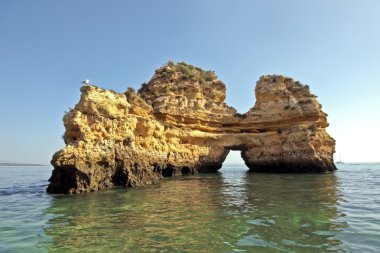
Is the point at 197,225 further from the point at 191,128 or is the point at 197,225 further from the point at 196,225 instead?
the point at 191,128

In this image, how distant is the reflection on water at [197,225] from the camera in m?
6.11

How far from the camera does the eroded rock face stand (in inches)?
699

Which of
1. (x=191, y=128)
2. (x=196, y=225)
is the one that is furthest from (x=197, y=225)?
(x=191, y=128)

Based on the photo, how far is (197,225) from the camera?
7730 mm

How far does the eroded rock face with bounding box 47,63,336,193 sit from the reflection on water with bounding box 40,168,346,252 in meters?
6.27

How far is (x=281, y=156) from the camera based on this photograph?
31.1 metres

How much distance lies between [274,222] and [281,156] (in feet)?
80.5

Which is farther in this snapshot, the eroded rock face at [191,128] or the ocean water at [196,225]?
the eroded rock face at [191,128]

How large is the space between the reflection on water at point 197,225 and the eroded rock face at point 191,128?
6.27m

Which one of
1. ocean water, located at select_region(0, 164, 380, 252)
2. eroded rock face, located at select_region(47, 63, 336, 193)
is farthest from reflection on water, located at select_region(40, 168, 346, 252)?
eroded rock face, located at select_region(47, 63, 336, 193)

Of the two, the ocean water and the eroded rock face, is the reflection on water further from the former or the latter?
the eroded rock face

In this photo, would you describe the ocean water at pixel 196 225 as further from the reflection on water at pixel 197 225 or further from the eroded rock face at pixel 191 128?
the eroded rock face at pixel 191 128

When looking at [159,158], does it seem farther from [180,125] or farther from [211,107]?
[211,107]

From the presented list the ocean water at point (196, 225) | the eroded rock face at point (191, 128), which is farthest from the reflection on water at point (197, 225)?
the eroded rock face at point (191, 128)
